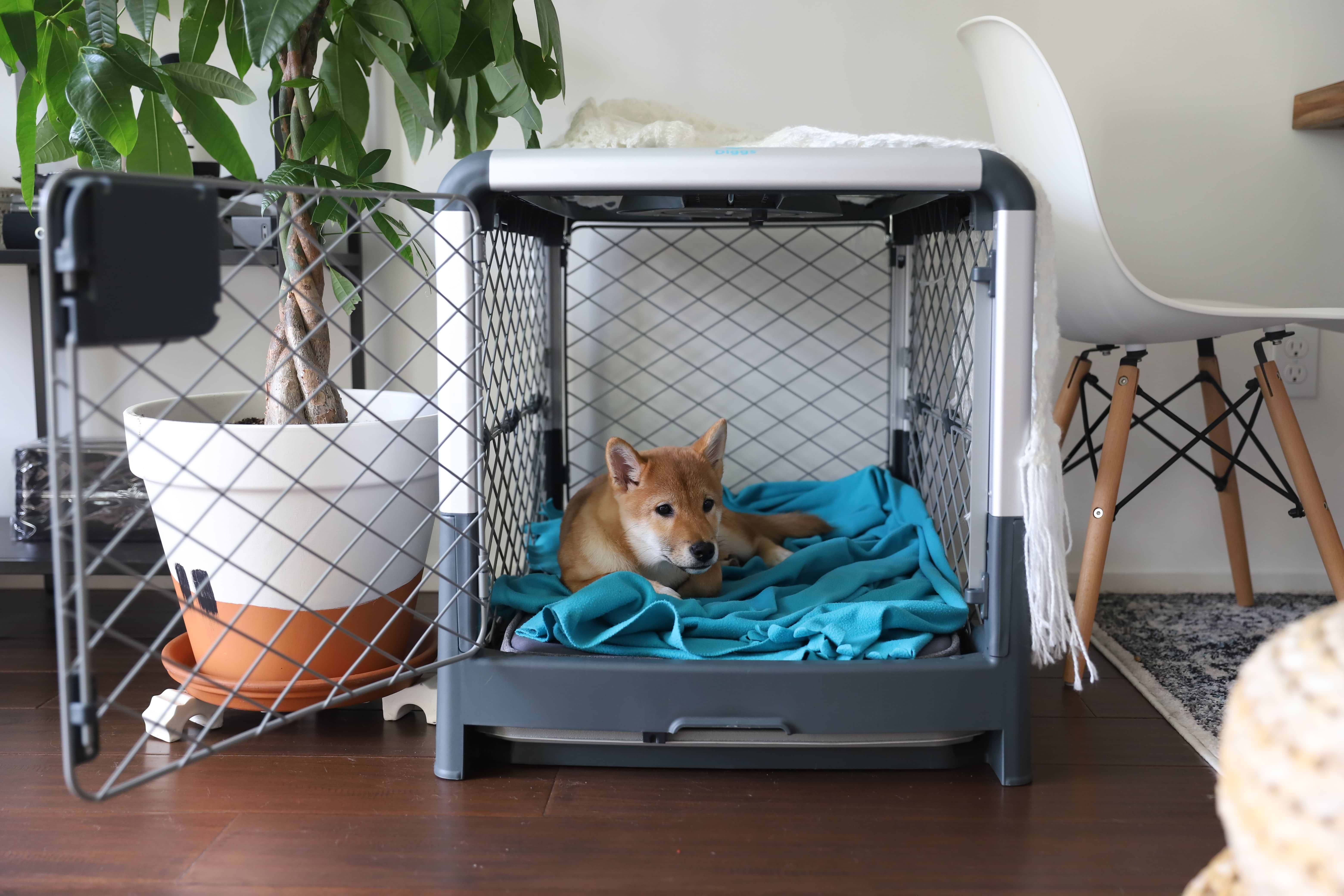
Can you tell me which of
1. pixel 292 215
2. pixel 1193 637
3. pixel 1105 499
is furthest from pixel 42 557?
pixel 1193 637

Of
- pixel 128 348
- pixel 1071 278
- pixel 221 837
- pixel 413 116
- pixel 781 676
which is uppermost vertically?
pixel 413 116

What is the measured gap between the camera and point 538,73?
146cm

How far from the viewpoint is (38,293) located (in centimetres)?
184

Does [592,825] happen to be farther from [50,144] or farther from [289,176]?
[50,144]

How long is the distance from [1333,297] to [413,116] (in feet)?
5.51

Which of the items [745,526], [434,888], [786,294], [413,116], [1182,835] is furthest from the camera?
[786,294]

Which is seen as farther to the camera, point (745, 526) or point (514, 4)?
point (514, 4)

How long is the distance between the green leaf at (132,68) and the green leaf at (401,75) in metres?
0.28

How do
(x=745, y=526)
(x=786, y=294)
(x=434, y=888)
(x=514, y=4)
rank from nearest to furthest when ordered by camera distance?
(x=434, y=888)
(x=745, y=526)
(x=514, y=4)
(x=786, y=294)

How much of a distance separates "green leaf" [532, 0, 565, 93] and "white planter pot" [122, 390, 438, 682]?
1.74 feet

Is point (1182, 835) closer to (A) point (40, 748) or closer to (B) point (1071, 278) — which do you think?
(B) point (1071, 278)

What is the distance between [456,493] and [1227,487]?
1363mm

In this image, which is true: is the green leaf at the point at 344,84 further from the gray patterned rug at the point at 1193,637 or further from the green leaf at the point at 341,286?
the gray patterned rug at the point at 1193,637

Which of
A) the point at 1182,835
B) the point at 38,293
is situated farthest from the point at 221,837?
the point at 38,293
